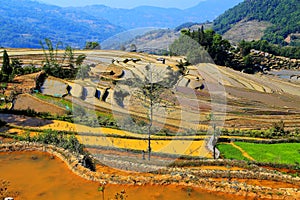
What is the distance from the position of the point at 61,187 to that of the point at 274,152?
47.7 ft

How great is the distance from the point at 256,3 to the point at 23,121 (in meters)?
184

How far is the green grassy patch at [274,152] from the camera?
2082cm

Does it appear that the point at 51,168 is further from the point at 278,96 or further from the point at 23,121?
the point at 278,96

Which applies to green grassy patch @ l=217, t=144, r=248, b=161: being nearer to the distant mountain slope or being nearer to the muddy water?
the muddy water

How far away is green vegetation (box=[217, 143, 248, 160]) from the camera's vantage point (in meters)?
21.3

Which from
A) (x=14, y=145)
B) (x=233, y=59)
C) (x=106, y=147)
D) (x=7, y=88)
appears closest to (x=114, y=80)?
(x=7, y=88)

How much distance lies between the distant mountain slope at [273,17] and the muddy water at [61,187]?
127466mm

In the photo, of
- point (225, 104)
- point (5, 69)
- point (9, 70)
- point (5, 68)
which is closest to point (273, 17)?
point (225, 104)

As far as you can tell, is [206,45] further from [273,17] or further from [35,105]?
[273,17]

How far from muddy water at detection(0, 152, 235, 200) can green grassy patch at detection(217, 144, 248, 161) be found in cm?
944

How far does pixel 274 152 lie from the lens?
22.3 m

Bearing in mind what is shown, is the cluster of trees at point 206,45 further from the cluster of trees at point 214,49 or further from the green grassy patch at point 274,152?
the green grassy patch at point 274,152

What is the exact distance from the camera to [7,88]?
36.5 m

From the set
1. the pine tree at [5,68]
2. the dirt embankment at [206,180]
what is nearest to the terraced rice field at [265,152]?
the dirt embankment at [206,180]
